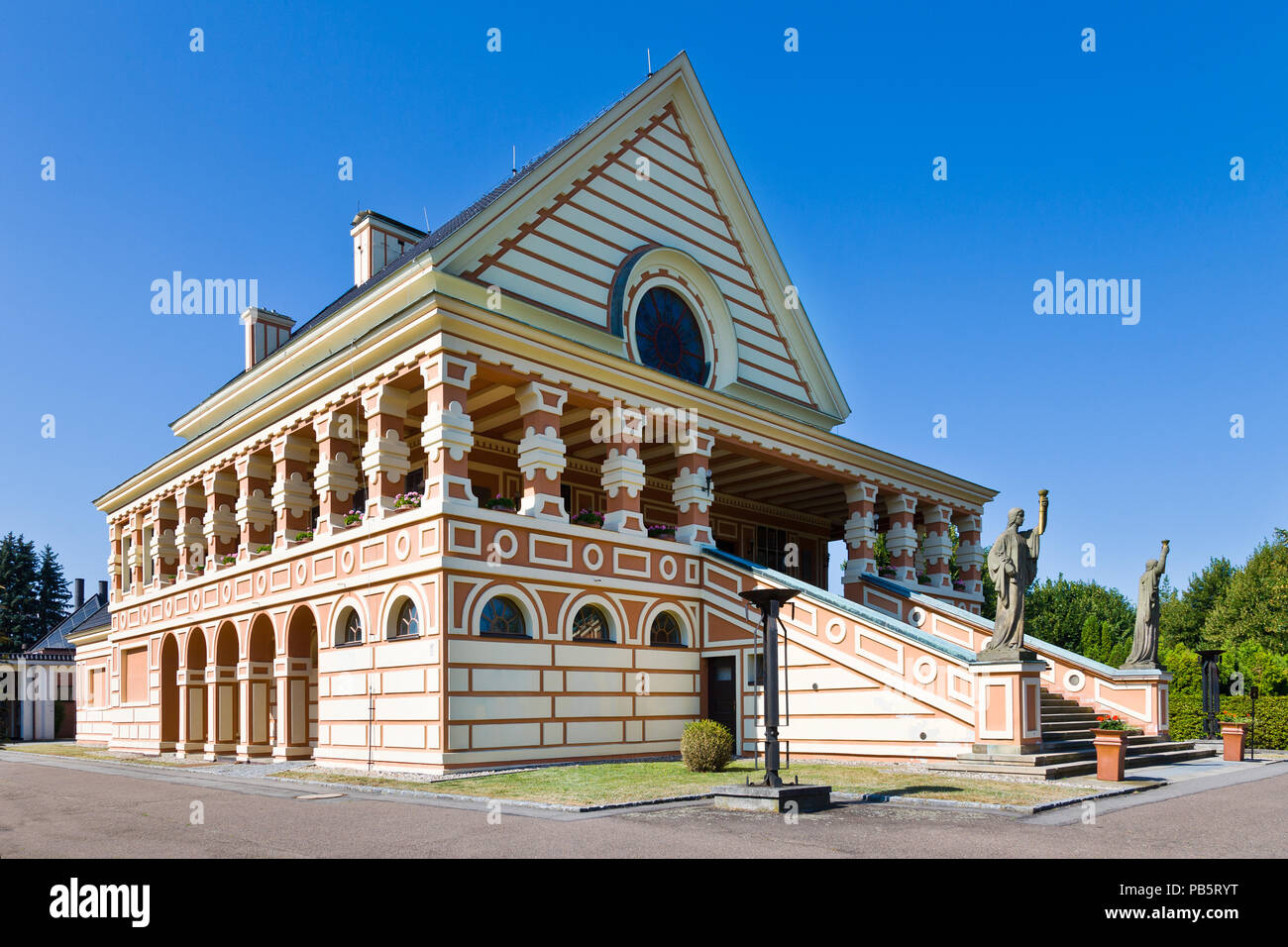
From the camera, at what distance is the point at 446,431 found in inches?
800

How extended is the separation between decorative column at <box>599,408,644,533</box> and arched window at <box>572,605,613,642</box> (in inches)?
80.9

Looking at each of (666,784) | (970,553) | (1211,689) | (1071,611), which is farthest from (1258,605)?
(666,784)

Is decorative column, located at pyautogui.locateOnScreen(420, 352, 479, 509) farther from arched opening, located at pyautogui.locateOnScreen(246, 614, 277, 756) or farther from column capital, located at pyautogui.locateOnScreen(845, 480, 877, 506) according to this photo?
column capital, located at pyautogui.locateOnScreen(845, 480, 877, 506)

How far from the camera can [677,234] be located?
2873cm

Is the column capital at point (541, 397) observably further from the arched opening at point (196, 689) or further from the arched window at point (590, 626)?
the arched opening at point (196, 689)

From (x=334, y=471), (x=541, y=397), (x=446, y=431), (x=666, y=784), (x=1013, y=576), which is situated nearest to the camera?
(x=666, y=784)

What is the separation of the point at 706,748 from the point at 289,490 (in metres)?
13.0

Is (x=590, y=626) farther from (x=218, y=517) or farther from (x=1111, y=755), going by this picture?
(x=218, y=517)

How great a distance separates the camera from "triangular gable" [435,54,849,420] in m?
24.3

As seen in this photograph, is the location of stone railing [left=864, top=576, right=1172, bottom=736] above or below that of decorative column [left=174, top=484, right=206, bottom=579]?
below

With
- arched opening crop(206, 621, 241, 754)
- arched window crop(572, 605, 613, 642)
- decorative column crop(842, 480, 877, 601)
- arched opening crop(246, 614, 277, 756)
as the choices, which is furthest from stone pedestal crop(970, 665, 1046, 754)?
arched opening crop(206, 621, 241, 754)
